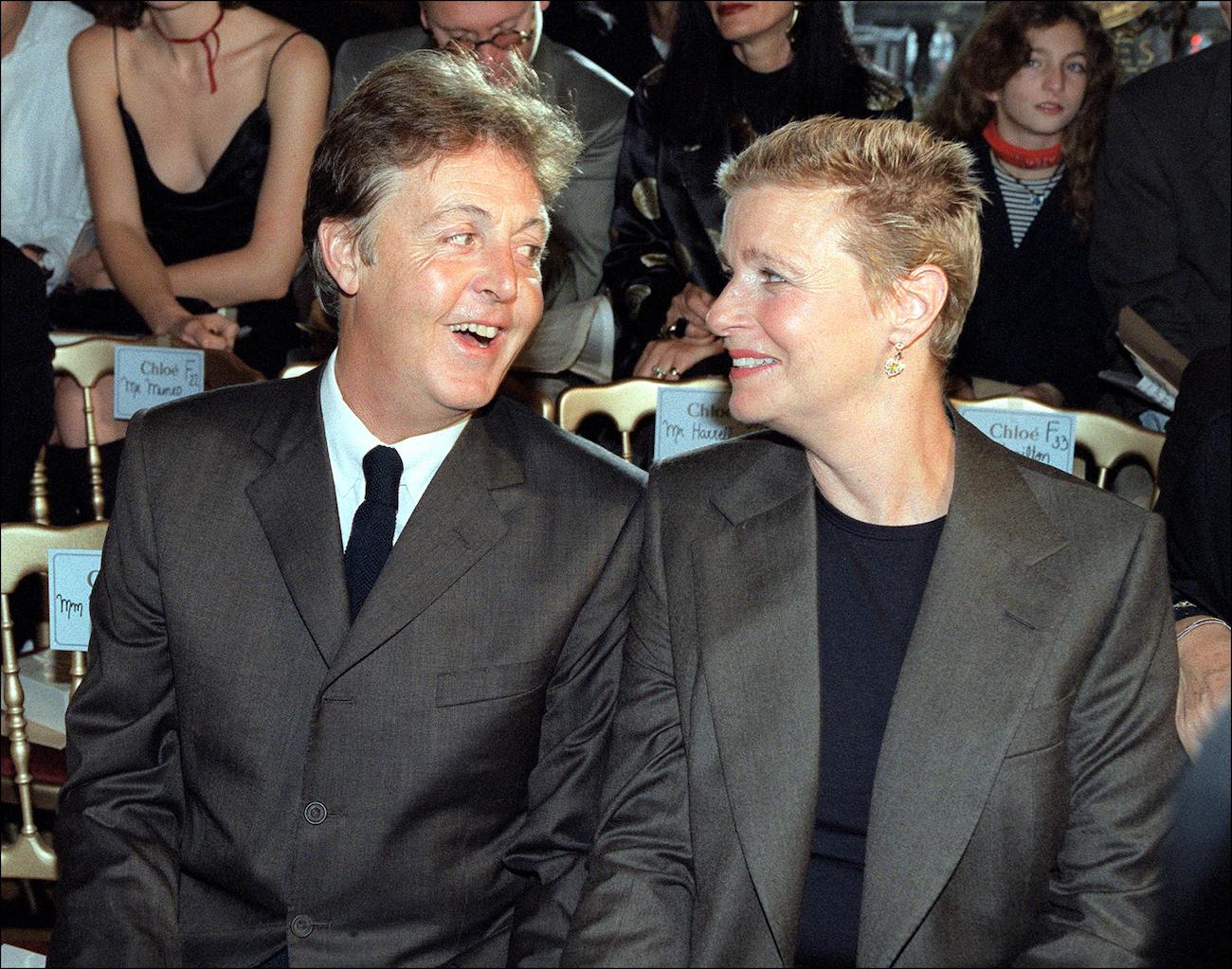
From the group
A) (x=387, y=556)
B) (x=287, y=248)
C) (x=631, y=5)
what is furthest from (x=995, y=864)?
(x=631, y=5)

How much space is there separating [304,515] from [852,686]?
781 mm

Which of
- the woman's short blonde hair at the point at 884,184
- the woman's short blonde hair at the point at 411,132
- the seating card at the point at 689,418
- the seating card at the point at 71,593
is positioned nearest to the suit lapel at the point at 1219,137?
the seating card at the point at 689,418

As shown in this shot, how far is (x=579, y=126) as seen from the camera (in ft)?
12.3

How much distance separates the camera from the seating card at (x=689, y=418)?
2.73 metres

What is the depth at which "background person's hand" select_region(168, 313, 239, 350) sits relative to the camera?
355 cm

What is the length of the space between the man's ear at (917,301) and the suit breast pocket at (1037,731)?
51cm

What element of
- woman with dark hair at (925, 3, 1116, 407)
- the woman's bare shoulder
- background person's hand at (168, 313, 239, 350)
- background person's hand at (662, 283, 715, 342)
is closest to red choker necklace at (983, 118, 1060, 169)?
woman with dark hair at (925, 3, 1116, 407)

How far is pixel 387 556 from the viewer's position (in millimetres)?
1979

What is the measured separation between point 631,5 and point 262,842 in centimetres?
372

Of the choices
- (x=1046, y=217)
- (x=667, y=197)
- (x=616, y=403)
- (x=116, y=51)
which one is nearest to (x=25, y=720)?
(x=616, y=403)

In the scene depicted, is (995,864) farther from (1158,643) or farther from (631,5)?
(631,5)

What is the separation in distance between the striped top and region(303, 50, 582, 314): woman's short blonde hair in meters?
2.38

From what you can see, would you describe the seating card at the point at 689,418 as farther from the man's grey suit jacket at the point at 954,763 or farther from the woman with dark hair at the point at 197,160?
the woman with dark hair at the point at 197,160

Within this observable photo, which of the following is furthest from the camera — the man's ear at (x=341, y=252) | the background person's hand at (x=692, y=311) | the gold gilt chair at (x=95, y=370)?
the background person's hand at (x=692, y=311)
